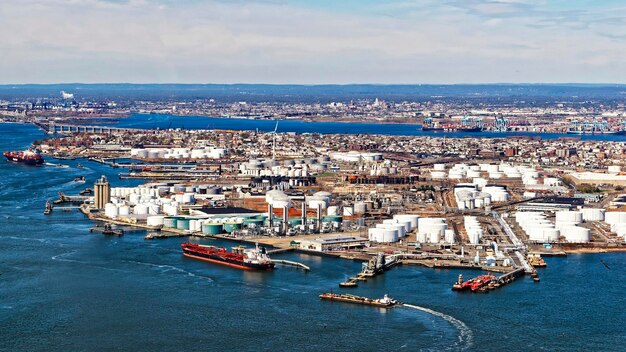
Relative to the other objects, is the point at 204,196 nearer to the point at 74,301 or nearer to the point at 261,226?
the point at 261,226

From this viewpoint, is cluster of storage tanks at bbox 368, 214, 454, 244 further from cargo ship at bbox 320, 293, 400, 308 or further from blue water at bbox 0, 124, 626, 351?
cargo ship at bbox 320, 293, 400, 308

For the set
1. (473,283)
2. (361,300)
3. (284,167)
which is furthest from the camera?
(284,167)

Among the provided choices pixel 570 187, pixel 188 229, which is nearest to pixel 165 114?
pixel 570 187

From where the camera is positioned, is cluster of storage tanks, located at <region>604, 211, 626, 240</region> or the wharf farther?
cluster of storage tanks, located at <region>604, 211, 626, 240</region>

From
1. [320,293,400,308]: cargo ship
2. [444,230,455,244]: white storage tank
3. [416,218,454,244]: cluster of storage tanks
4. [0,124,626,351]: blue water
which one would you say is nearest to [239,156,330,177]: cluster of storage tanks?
[416,218,454,244]: cluster of storage tanks

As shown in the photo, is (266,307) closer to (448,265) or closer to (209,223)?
(448,265)

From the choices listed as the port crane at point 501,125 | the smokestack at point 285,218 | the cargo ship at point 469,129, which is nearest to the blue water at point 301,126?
the cargo ship at point 469,129

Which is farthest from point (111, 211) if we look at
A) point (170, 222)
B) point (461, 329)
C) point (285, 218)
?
point (461, 329)
